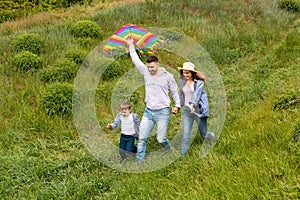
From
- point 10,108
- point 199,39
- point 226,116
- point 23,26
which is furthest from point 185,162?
point 23,26

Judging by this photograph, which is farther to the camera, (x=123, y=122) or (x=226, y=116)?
(x=226, y=116)

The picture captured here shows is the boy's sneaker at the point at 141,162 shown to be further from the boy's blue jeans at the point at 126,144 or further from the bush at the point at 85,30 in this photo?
the bush at the point at 85,30

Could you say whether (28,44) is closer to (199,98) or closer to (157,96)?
(157,96)

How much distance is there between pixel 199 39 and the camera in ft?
35.1

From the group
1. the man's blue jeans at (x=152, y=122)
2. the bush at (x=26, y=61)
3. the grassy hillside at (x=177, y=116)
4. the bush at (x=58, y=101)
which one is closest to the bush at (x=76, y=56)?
the grassy hillside at (x=177, y=116)

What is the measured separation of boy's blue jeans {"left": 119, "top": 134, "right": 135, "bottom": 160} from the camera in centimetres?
555

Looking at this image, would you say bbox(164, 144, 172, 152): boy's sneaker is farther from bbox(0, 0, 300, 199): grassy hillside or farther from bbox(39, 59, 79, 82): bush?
bbox(39, 59, 79, 82): bush

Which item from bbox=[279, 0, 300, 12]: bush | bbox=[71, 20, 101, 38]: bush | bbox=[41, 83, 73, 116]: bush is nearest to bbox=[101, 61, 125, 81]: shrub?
bbox=[41, 83, 73, 116]: bush

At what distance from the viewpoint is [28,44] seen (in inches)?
366

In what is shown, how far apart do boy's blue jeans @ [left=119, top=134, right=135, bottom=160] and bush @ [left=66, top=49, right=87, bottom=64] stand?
12.5 feet

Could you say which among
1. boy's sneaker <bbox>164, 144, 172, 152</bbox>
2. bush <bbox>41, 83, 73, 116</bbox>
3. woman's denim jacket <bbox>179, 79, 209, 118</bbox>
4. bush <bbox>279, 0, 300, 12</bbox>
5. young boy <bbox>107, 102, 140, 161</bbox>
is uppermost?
woman's denim jacket <bbox>179, 79, 209, 118</bbox>

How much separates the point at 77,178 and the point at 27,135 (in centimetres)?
169

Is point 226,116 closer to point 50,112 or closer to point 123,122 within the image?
point 123,122

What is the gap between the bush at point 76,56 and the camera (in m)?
8.91
